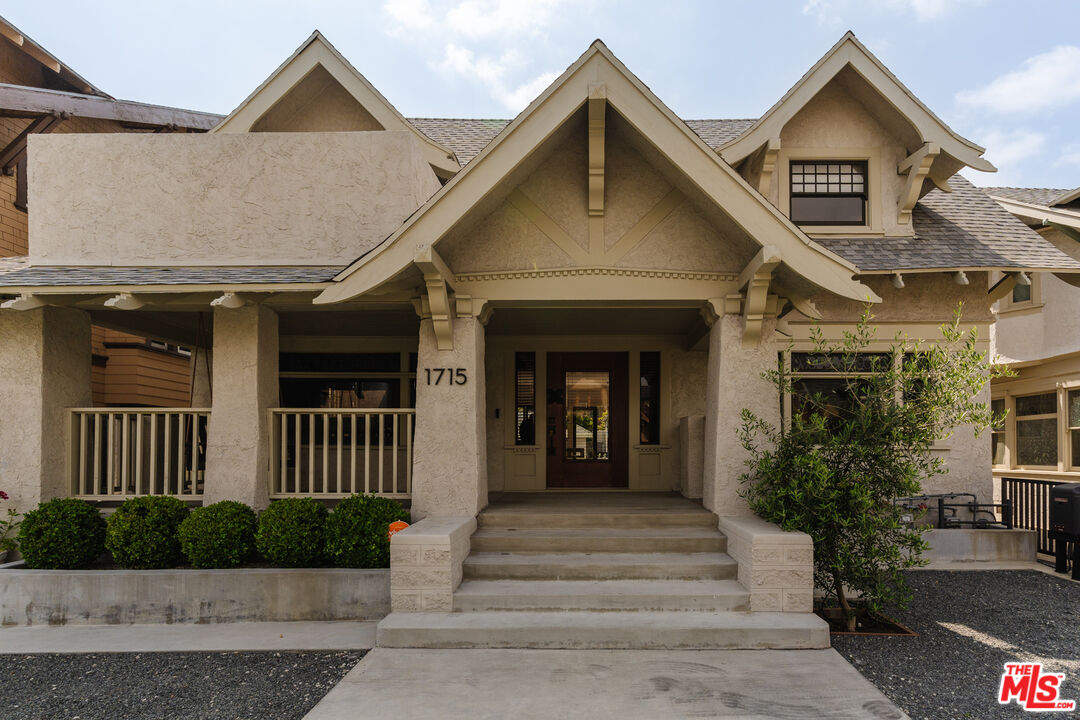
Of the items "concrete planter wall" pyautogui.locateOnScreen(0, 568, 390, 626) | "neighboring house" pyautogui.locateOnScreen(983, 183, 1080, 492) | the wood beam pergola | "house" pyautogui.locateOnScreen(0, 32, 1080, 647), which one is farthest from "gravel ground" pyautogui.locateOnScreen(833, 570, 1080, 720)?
the wood beam pergola

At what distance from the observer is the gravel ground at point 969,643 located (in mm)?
4168

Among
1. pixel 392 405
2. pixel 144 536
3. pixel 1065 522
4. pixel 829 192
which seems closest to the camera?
pixel 144 536

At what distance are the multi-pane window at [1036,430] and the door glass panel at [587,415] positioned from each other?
9467 millimetres

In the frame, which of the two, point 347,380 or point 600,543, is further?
point 347,380

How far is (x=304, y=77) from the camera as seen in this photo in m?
8.68

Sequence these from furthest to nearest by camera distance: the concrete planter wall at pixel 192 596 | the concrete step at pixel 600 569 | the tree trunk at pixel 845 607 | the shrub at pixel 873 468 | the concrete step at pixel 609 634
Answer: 1. the concrete planter wall at pixel 192 596
2. the concrete step at pixel 600 569
3. the tree trunk at pixel 845 607
4. the shrub at pixel 873 468
5. the concrete step at pixel 609 634

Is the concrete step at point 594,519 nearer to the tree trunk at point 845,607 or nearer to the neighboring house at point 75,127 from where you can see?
the tree trunk at point 845,607

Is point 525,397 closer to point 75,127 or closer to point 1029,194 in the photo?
point 75,127

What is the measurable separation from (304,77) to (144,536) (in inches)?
243

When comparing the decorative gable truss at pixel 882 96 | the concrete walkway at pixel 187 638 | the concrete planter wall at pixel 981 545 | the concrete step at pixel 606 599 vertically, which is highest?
the decorative gable truss at pixel 882 96

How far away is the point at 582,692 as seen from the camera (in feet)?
13.3

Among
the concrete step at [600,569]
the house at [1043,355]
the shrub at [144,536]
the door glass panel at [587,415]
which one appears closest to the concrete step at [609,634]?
the concrete step at [600,569]

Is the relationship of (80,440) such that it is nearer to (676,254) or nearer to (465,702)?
(465,702)

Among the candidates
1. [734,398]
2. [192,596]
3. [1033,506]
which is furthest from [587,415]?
[1033,506]
